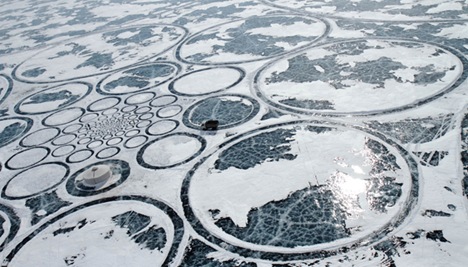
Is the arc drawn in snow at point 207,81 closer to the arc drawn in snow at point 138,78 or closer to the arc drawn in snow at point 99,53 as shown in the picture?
the arc drawn in snow at point 138,78

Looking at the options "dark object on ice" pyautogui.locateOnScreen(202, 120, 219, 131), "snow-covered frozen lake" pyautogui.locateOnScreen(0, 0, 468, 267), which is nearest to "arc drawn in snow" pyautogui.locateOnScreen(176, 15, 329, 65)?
"snow-covered frozen lake" pyautogui.locateOnScreen(0, 0, 468, 267)

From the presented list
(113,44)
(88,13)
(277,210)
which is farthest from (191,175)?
(88,13)

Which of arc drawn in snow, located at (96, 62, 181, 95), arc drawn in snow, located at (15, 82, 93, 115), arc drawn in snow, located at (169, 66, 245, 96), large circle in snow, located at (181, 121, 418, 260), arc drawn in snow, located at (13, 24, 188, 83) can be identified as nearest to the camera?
large circle in snow, located at (181, 121, 418, 260)

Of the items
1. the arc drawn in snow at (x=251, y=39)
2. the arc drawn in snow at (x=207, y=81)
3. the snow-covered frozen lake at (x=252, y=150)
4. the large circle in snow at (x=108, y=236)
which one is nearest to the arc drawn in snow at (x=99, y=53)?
Result: the snow-covered frozen lake at (x=252, y=150)

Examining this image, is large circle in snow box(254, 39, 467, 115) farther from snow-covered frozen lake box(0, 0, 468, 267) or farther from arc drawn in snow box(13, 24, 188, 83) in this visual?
arc drawn in snow box(13, 24, 188, 83)

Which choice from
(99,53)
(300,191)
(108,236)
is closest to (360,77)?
(300,191)

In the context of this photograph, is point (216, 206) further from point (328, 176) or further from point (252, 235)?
point (328, 176)
